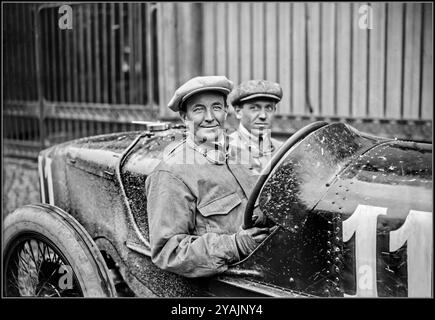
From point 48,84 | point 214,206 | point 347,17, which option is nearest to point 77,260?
point 214,206

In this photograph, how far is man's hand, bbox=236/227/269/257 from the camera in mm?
2674

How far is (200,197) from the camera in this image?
2.88 meters

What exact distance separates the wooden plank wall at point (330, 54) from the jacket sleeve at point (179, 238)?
3.92m

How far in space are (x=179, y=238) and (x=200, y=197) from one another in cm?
23

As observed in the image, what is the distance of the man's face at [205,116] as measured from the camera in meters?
3.00

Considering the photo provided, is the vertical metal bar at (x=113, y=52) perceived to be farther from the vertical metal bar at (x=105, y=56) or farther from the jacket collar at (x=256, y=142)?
the jacket collar at (x=256, y=142)

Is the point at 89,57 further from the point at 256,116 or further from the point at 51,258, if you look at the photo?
the point at 51,258

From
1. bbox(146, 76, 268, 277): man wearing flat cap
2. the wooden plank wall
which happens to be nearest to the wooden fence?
the wooden plank wall

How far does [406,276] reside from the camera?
236cm

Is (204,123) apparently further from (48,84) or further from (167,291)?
(48,84)

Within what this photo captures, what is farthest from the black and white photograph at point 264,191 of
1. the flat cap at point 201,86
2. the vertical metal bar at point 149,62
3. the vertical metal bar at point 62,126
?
the vertical metal bar at point 62,126

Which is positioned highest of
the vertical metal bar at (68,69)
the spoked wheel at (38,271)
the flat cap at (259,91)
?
the vertical metal bar at (68,69)

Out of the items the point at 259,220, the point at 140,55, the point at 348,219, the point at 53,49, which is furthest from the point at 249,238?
the point at 53,49

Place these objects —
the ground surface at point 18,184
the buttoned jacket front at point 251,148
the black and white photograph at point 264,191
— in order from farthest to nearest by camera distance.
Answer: the ground surface at point 18,184
the buttoned jacket front at point 251,148
the black and white photograph at point 264,191
